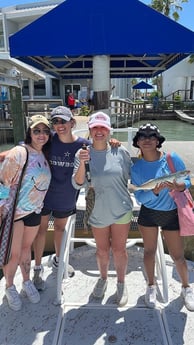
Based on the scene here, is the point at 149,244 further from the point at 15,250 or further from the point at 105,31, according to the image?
the point at 105,31

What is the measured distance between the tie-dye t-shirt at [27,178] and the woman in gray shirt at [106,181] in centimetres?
28

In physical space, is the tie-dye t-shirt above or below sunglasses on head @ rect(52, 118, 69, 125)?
below

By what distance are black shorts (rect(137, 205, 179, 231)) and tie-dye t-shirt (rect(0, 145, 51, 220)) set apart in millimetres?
827

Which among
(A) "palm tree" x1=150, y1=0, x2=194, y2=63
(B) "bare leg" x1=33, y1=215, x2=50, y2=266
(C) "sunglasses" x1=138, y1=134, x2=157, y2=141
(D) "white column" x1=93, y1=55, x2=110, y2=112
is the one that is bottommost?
(B) "bare leg" x1=33, y1=215, x2=50, y2=266

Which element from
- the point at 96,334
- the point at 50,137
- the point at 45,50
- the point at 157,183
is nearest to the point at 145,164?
the point at 157,183

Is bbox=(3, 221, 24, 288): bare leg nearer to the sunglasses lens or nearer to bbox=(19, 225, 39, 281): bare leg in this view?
bbox=(19, 225, 39, 281): bare leg

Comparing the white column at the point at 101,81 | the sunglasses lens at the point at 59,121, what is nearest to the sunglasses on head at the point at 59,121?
the sunglasses lens at the point at 59,121

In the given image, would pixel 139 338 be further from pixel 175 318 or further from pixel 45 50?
pixel 45 50

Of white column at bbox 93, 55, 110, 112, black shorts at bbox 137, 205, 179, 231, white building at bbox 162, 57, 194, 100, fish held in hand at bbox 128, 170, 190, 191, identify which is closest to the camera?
fish held in hand at bbox 128, 170, 190, 191

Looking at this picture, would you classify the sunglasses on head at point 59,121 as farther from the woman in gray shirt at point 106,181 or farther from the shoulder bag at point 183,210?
the shoulder bag at point 183,210

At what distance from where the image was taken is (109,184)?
2.27m

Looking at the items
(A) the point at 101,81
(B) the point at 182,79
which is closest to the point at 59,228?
(A) the point at 101,81

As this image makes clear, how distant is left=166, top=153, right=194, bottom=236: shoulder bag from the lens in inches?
88.5

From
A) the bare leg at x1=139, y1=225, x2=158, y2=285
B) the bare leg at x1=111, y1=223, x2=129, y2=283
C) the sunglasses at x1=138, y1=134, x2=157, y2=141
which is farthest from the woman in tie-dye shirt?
the bare leg at x1=139, y1=225, x2=158, y2=285
